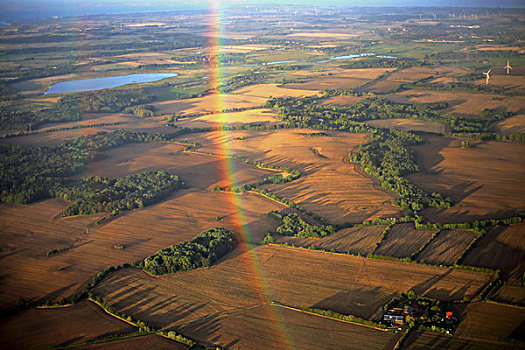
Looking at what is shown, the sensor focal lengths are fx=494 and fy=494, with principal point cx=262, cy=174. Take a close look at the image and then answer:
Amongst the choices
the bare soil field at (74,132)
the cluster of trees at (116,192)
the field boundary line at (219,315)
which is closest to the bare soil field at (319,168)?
the bare soil field at (74,132)

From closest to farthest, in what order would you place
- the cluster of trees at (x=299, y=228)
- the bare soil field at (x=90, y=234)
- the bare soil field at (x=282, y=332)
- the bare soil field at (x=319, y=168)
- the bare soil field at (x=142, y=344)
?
the bare soil field at (x=282, y=332)
the bare soil field at (x=142, y=344)
the bare soil field at (x=90, y=234)
the cluster of trees at (x=299, y=228)
the bare soil field at (x=319, y=168)

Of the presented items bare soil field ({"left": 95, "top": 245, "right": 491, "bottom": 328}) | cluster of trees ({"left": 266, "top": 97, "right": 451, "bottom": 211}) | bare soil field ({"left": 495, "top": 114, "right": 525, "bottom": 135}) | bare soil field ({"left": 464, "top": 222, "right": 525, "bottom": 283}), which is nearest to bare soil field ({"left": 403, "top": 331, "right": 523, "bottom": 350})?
bare soil field ({"left": 95, "top": 245, "right": 491, "bottom": 328})

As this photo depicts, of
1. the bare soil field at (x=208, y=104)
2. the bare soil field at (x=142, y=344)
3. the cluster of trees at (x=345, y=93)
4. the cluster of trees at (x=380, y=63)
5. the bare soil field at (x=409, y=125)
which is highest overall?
the cluster of trees at (x=380, y=63)

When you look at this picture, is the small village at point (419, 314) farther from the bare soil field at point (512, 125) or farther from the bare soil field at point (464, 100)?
the bare soil field at point (464, 100)

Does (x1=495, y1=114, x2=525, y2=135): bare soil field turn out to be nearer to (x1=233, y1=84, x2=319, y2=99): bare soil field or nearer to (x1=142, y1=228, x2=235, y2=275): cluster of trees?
(x1=233, y1=84, x2=319, y2=99): bare soil field

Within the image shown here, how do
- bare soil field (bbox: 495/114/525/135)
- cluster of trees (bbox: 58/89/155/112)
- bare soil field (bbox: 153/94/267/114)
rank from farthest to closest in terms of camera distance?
cluster of trees (bbox: 58/89/155/112) < bare soil field (bbox: 153/94/267/114) < bare soil field (bbox: 495/114/525/135)

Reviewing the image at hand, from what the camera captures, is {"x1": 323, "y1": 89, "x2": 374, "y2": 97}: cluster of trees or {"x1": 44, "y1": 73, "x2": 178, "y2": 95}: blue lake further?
{"x1": 44, "y1": 73, "x2": 178, "y2": 95}: blue lake

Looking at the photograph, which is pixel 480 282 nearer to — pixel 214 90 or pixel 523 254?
pixel 523 254

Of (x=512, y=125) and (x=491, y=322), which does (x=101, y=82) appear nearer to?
(x=512, y=125)
